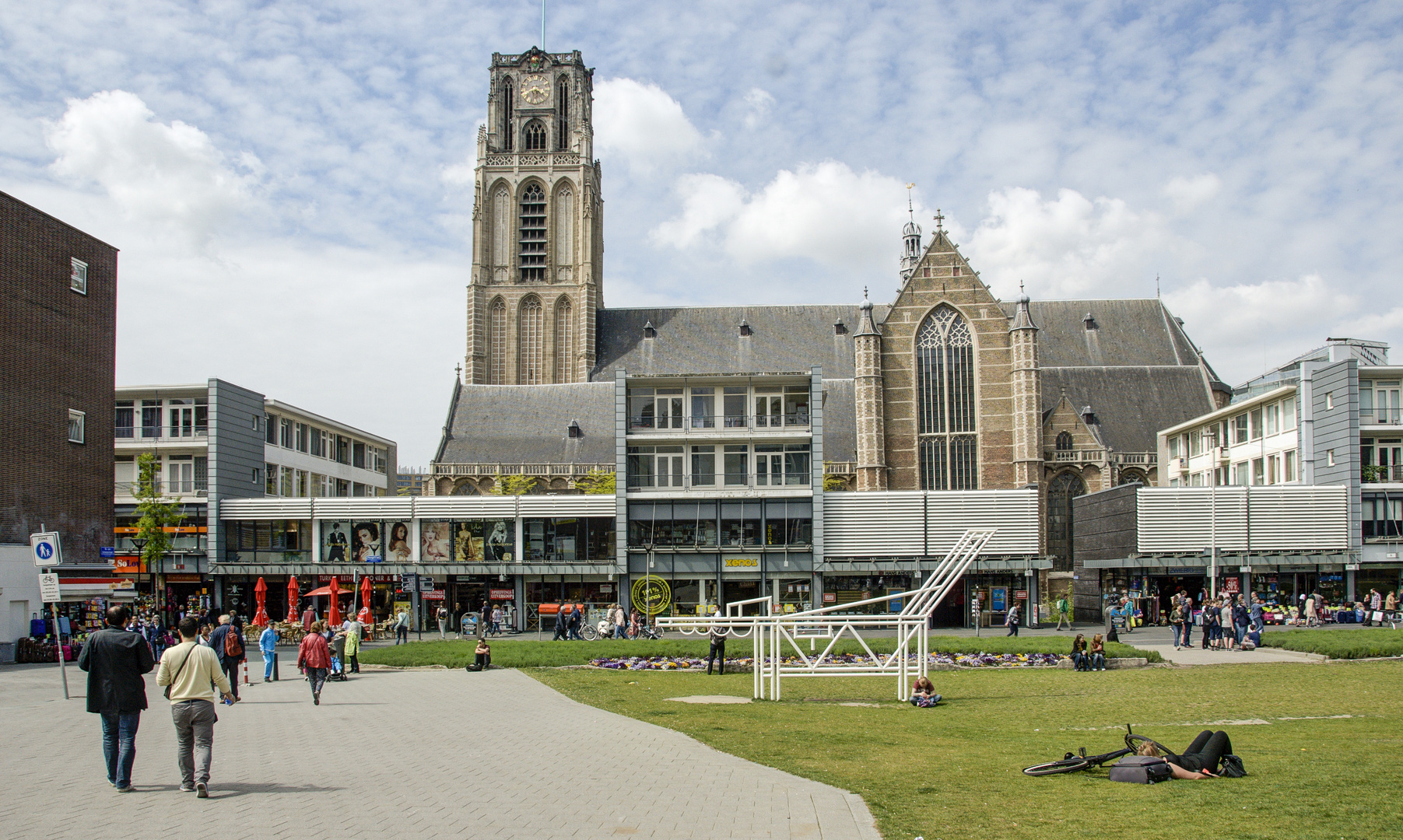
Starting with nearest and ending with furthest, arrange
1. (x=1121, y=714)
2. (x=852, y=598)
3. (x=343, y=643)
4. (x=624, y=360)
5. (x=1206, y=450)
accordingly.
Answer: (x=1121, y=714) → (x=343, y=643) → (x=852, y=598) → (x=1206, y=450) → (x=624, y=360)

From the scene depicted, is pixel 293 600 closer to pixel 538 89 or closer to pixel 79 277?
pixel 79 277

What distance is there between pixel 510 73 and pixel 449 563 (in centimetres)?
4852

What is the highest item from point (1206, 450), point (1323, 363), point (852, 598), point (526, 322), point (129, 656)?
point (526, 322)

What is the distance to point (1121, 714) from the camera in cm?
1513

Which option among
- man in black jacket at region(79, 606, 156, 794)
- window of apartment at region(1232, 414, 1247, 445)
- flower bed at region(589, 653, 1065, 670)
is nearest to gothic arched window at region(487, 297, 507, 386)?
window of apartment at region(1232, 414, 1247, 445)

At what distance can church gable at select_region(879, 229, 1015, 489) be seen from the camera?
54.5 metres

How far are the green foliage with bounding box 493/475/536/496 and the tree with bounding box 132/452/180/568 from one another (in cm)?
1964

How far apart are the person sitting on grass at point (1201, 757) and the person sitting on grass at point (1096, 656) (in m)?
13.8

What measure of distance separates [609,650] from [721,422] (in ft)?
56.0

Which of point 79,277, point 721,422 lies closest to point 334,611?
point 79,277

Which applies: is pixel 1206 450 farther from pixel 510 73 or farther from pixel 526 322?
pixel 510 73

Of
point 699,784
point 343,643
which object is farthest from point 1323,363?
point 699,784

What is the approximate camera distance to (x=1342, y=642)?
79.6 ft

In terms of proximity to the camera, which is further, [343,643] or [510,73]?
[510,73]
